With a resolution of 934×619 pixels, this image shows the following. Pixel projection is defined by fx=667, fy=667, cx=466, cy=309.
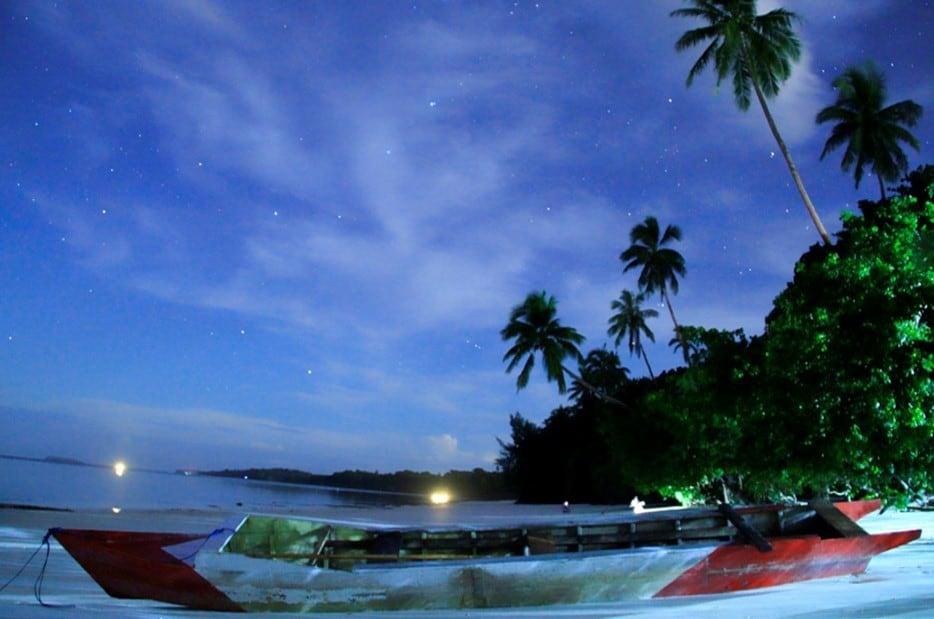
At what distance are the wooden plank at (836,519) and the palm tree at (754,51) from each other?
12.1 metres

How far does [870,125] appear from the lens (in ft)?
81.1

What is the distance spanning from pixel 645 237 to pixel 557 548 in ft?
92.5

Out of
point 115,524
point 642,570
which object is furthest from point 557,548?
point 115,524

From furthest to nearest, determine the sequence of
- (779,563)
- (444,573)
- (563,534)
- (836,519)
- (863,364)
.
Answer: (563,534), (836,519), (863,364), (779,563), (444,573)

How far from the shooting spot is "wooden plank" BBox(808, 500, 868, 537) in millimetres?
8055

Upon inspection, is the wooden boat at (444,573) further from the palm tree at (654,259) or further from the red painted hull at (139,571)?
the palm tree at (654,259)

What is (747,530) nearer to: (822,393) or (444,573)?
(822,393)

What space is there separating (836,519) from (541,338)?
2351 centimetres

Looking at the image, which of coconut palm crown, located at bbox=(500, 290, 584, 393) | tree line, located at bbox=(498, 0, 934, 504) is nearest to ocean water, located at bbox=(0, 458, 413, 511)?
coconut palm crown, located at bbox=(500, 290, 584, 393)

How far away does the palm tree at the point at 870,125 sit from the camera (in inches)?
961

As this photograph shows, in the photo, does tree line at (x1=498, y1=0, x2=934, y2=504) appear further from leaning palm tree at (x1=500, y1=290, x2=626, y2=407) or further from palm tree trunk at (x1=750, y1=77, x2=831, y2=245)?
leaning palm tree at (x1=500, y1=290, x2=626, y2=407)

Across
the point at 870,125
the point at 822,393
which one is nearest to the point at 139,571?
the point at 822,393

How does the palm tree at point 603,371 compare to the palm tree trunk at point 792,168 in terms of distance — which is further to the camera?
the palm tree at point 603,371

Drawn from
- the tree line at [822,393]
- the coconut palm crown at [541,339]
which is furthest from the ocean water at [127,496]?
the tree line at [822,393]
